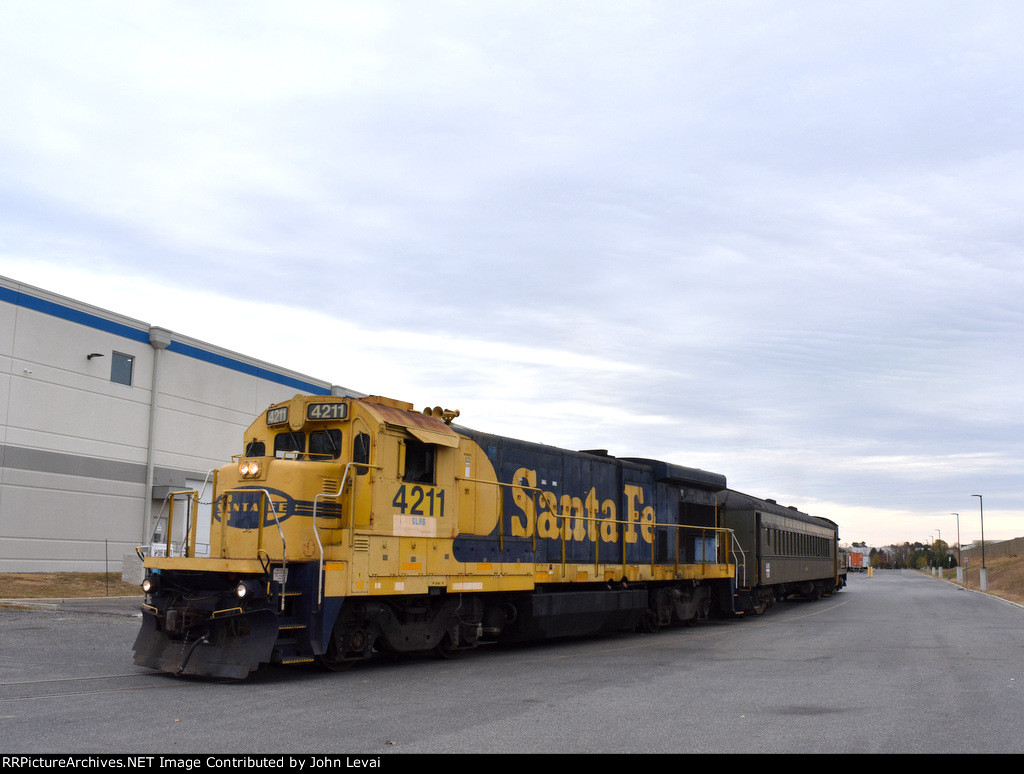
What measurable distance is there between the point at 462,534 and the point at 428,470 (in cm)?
125

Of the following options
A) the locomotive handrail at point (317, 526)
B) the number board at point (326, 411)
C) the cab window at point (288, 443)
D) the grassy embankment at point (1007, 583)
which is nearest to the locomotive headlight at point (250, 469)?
the cab window at point (288, 443)

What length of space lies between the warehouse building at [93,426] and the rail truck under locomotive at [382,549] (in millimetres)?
13311

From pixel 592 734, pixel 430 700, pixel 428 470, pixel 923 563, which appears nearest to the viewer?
pixel 592 734

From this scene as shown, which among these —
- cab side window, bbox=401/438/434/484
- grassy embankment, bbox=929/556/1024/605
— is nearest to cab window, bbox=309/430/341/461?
cab side window, bbox=401/438/434/484

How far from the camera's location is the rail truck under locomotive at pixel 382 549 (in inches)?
425

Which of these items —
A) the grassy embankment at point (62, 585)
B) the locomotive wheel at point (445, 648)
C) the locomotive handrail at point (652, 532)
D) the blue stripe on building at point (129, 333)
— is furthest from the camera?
the blue stripe on building at point (129, 333)

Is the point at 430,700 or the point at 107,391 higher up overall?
the point at 107,391

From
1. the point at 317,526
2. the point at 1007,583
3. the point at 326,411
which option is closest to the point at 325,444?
the point at 326,411

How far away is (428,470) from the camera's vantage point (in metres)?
13.1

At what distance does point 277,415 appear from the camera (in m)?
12.8

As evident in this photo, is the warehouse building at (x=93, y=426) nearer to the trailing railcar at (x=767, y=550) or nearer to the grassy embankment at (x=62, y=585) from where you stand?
the grassy embankment at (x=62, y=585)

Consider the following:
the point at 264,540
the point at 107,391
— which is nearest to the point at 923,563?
the point at 107,391

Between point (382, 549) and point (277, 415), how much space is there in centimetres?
262
